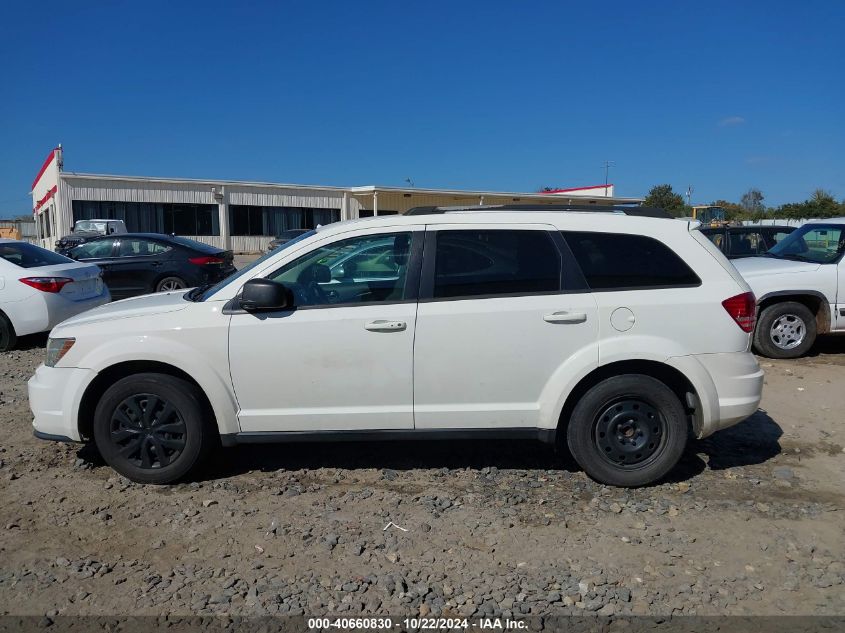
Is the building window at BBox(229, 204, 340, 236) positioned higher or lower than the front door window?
higher

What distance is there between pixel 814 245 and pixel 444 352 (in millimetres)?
6745

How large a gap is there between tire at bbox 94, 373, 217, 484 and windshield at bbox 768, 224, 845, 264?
7.64 metres

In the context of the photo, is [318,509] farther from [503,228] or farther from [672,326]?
[672,326]

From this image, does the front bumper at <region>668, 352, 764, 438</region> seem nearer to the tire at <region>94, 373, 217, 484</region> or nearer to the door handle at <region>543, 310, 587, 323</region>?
the door handle at <region>543, 310, 587, 323</region>

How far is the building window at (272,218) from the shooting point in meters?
36.7

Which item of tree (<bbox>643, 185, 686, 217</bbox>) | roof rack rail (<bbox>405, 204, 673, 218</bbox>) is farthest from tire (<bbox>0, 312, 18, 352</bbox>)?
tree (<bbox>643, 185, 686, 217</bbox>)

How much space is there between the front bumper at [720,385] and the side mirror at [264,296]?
247 cm

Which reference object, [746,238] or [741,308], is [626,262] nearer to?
[741,308]

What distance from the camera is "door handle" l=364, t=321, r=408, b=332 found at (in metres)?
4.34

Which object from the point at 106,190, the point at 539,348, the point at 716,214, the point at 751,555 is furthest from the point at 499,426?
the point at 106,190

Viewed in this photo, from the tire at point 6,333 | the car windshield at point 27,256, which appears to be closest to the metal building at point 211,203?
the car windshield at point 27,256

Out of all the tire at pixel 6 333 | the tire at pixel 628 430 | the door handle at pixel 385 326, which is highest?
the door handle at pixel 385 326

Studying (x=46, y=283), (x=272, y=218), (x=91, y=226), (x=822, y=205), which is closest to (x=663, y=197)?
(x=822, y=205)

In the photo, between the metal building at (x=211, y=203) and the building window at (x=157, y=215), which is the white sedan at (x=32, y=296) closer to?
the metal building at (x=211, y=203)
